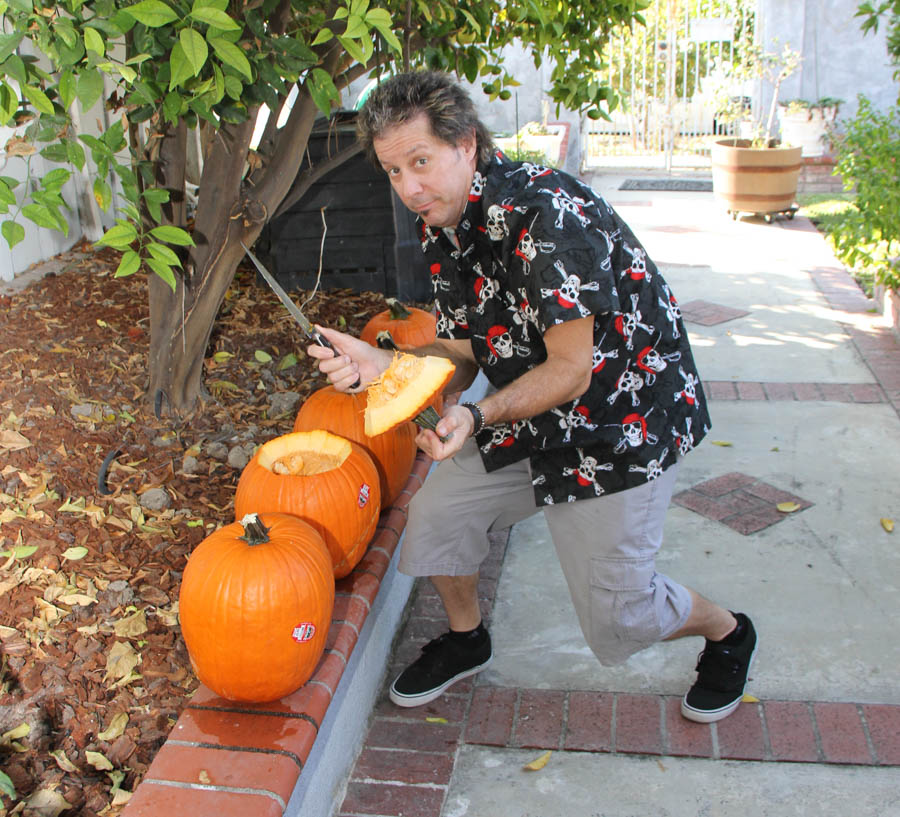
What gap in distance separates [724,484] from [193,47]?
9.95 feet

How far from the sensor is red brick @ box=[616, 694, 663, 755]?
2592 millimetres

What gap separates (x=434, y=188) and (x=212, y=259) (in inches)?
61.5

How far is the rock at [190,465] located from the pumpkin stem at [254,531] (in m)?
1.11

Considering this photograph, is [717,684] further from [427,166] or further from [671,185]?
[671,185]

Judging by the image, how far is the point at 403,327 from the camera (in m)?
4.13

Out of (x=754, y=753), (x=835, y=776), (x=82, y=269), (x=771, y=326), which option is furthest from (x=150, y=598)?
(x=771, y=326)

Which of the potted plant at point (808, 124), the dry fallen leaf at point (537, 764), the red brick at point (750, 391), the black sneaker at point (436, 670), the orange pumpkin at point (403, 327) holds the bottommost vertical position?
the dry fallen leaf at point (537, 764)

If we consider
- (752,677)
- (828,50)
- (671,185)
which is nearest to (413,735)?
(752,677)

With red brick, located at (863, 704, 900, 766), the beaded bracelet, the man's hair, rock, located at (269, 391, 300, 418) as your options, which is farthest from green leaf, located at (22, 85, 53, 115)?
red brick, located at (863, 704, 900, 766)

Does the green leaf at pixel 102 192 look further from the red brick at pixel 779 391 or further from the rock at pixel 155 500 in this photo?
the red brick at pixel 779 391

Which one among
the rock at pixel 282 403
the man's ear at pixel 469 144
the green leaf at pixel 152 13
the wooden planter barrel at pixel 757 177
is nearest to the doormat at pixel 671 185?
the wooden planter barrel at pixel 757 177

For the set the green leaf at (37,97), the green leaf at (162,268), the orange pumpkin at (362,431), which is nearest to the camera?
the green leaf at (37,97)

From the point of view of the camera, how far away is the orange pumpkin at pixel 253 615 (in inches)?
86.7

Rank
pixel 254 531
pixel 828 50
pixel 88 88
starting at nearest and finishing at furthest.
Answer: pixel 88 88
pixel 254 531
pixel 828 50
